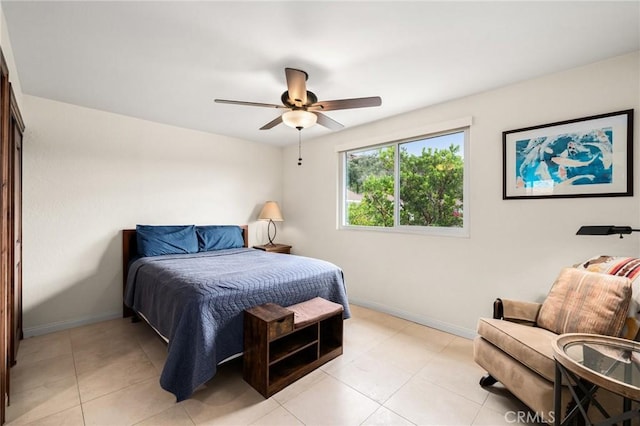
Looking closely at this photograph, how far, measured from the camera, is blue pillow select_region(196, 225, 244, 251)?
362 cm

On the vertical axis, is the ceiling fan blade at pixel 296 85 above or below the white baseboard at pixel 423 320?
above

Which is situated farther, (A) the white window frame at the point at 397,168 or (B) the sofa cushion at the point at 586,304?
(A) the white window frame at the point at 397,168

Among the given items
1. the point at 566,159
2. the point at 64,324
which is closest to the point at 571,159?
the point at 566,159

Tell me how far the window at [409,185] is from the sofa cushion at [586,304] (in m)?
1.04

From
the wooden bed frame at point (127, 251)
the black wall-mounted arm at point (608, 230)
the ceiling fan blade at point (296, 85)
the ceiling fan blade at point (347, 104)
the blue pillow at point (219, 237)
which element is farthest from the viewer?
the blue pillow at point (219, 237)

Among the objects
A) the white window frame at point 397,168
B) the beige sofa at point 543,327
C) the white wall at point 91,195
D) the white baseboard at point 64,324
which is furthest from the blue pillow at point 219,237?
the beige sofa at point 543,327

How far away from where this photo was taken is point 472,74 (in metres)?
2.28

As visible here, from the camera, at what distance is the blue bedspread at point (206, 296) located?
5.76ft

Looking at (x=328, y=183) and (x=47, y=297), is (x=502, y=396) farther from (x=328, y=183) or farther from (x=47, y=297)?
(x=47, y=297)

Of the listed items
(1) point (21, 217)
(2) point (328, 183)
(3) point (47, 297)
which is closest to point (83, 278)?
→ (3) point (47, 297)

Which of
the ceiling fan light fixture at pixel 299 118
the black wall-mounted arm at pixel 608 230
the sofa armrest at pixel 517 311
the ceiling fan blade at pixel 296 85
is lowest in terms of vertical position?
the sofa armrest at pixel 517 311

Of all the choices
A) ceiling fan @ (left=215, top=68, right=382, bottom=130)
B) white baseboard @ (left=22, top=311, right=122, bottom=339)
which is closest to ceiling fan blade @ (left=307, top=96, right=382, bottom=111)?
ceiling fan @ (left=215, top=68, right=382, bottom=130)

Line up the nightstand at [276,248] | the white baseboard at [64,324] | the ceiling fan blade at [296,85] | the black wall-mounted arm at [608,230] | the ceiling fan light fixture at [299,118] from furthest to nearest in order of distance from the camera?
the nightstand at [276,248] < the white baseboard at [64,324] < the ceiling fan light fixture at [299,118] < the ceiling fan blade at [296,85] < the black wall-mounted arm at [608,230]

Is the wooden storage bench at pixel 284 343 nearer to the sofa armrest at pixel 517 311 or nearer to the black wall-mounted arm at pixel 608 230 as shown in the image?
the sofa armrest at pixel 517 311
